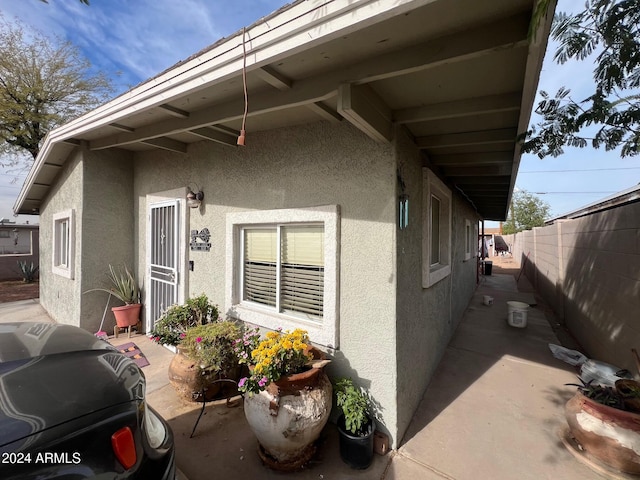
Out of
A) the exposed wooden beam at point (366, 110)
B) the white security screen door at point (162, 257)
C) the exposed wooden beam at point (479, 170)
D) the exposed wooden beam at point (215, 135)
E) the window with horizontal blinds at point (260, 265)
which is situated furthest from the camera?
the white security screen door at point (162, 257)

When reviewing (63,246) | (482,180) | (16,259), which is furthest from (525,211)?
(16,259)

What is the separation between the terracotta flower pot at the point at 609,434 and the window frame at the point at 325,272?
2938 millimetres

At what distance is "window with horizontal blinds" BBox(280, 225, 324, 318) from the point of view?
3668mm

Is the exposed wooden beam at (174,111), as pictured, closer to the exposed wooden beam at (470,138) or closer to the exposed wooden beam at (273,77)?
the exposed wooden beam at (273,77)

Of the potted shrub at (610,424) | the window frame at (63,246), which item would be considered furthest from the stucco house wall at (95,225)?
the potted shrub at (610,424)

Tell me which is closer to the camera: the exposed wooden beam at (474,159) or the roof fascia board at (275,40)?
the roof fascia board at (275,40)

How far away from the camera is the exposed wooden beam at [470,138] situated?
11.5 feet

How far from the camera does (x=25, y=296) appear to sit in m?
11.0

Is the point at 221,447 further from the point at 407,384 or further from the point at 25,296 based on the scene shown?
the point at 25,296

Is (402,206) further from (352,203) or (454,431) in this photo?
(454,431)

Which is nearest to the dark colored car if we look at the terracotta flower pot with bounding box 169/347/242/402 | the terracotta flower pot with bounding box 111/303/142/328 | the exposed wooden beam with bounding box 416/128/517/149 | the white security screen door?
the terracotta flower pot with bounding box 169/347/242/402

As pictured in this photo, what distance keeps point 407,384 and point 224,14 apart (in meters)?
5.30

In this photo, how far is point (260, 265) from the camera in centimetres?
428

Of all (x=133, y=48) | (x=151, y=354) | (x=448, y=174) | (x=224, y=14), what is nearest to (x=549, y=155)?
(x=448, y=174)
